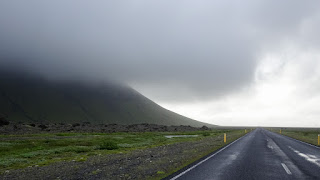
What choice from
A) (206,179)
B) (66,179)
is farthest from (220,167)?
(66,179)

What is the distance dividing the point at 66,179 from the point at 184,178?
5.80 meters

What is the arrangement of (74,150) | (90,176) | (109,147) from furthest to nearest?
1. (109,147)
2. (74,150)
3. (90,176)

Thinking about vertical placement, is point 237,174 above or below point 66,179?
above

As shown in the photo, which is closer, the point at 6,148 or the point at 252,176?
the point at 252,176

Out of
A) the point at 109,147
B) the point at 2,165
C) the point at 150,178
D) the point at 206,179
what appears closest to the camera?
the point at 206,179

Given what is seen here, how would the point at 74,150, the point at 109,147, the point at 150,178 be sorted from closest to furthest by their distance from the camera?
the point at 150,178 < the point at 74,150 < the point at 109,147

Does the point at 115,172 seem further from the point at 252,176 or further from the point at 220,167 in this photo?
the point at 252,176

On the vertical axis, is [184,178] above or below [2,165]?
above

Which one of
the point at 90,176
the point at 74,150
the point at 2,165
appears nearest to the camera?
the point at 90,176

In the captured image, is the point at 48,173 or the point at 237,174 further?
the point at 48,173

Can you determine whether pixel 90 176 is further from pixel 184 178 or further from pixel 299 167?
pixel 299 167

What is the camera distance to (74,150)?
29719 mm

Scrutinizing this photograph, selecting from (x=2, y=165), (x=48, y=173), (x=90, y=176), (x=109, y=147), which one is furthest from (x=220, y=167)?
(x=109, y=147)

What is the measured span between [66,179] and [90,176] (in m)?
1.14
